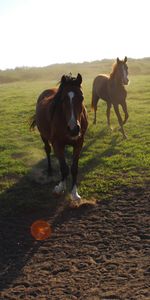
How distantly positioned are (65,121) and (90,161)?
126 inches

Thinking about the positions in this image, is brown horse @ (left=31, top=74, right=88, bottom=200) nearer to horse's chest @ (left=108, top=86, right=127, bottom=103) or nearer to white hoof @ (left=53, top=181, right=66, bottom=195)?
white hoof @ (left=53, top=181, right=66, bottom=195)

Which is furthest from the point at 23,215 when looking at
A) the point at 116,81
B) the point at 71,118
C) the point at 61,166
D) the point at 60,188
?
the point at 116,81

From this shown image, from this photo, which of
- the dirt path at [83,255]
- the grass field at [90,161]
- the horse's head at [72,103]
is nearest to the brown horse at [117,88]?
the grass field at [90,161]

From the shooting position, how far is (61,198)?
8.29 metres

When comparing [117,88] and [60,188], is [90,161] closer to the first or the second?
[60,188]

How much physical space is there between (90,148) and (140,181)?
10.8 ft

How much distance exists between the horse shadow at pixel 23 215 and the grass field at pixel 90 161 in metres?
0.02

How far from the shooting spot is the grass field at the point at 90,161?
28.1 ft

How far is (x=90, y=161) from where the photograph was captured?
35.1 ft

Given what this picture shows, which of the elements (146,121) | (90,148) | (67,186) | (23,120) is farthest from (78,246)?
(23,120)

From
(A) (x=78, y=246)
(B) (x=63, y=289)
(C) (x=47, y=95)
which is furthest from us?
(C) (x=47, y=95)

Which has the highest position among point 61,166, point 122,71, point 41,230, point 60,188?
point 122,71

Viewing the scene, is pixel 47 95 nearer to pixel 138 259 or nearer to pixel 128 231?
pixel 128 231

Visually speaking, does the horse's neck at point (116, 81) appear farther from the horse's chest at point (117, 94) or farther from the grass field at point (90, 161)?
the grass field at point (90, 161)
